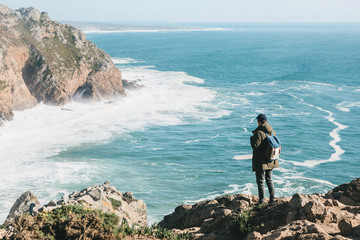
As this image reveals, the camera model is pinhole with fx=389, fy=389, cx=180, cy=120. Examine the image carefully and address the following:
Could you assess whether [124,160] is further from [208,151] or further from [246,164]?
[246,164]

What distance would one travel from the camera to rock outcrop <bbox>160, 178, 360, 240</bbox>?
10.2 metres

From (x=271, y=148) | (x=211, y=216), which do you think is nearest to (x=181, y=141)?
(x=211, y=216)

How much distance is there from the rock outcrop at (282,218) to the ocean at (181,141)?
14.0 meters

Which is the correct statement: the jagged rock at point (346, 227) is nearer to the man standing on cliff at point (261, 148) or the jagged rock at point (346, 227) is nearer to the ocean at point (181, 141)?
the man standing on cliff at point (261, 148)

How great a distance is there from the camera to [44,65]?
6506cm

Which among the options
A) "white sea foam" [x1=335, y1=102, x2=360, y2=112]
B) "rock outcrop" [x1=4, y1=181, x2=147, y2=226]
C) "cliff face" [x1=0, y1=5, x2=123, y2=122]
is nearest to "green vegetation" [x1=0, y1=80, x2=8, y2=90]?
"cliff face" [x1=0, y1=5, x2=123, y2=122]

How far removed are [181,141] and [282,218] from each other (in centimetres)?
3643

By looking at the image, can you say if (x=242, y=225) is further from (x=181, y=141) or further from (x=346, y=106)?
(x=346, y=106)

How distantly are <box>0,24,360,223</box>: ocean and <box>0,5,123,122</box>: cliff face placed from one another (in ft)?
7.77

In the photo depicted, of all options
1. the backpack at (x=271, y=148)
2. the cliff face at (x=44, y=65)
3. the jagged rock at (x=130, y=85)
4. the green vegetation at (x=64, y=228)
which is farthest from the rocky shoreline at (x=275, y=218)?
the jagged rock at (x=130, y=85)

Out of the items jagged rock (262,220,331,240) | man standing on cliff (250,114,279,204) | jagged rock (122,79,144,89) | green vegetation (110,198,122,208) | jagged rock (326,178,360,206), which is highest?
man standing on cliff (250,114,279,204)

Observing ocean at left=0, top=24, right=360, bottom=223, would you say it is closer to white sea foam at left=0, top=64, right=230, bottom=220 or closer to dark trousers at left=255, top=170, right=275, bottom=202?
white sea foam at left=0, top=64, right=230, bottom=220

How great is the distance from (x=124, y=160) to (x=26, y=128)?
18107mm

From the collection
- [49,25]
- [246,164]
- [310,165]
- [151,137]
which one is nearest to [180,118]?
[151,137]
